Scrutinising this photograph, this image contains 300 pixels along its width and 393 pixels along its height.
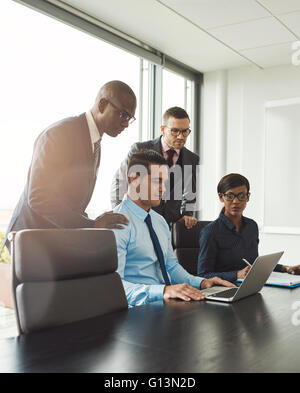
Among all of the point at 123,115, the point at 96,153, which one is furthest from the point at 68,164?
the point at 123,115

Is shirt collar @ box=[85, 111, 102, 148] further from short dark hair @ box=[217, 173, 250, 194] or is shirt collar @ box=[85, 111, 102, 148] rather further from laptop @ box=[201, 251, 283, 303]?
laptop @ box=[201, 251, 283, 303]

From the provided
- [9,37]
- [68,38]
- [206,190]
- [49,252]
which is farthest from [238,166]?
[49,252]

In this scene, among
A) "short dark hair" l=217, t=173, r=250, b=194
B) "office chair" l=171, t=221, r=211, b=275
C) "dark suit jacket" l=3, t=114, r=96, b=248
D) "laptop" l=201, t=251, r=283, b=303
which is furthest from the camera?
"office chair" l=171, t=221, r=211, b=275

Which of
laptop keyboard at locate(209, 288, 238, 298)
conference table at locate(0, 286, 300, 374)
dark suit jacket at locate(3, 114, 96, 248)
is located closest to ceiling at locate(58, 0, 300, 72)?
dark suit jacket at locate(3, 114, 96, 248)

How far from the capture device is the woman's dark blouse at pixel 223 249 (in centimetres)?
238

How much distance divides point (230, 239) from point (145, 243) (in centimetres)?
75

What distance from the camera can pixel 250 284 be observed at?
65.3 inches

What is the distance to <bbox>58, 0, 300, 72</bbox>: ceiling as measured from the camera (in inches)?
140

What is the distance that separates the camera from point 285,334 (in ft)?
3.94

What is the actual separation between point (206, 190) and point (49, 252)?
Result: 4184mm

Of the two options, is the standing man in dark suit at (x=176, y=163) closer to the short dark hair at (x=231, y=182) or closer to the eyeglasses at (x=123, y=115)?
the short dark hair at (x=231, y=182)

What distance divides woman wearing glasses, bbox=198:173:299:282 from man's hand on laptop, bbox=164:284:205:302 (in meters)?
0.66

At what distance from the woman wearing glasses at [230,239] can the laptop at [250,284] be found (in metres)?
0.51
